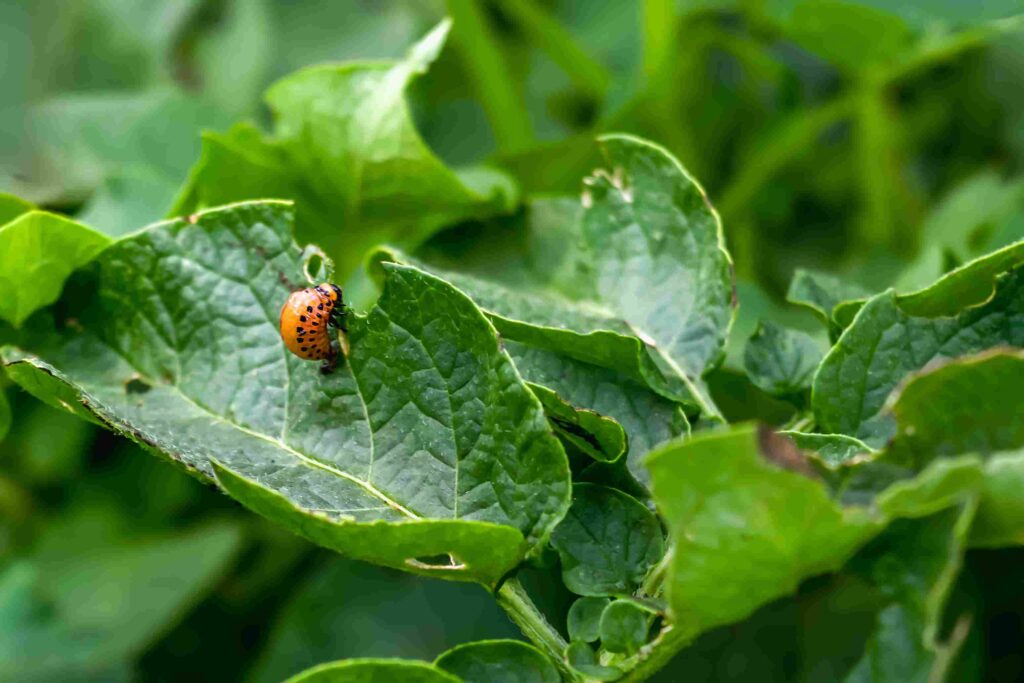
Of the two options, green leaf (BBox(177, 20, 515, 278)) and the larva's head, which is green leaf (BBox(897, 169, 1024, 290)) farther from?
the larva's head

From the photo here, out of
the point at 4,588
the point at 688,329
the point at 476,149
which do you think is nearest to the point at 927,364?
the point at 688,329

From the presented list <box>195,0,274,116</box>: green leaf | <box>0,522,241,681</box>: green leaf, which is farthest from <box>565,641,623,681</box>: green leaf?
<box>195,0,274,116</box>: green leaf

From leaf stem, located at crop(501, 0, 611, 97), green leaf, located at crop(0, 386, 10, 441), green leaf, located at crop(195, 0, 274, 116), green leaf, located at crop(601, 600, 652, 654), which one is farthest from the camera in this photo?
green leaf, located at crop(195, 0, 274, 116)

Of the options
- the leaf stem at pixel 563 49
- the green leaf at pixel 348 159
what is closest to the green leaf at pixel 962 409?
the green leaf at pixel 348 159

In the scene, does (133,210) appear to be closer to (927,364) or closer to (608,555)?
(608,555)

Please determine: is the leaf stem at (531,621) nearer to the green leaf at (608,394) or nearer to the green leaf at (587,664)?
the green leaf at (587,664)

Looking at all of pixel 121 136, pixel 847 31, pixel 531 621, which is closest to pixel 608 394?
pixel 531 621
